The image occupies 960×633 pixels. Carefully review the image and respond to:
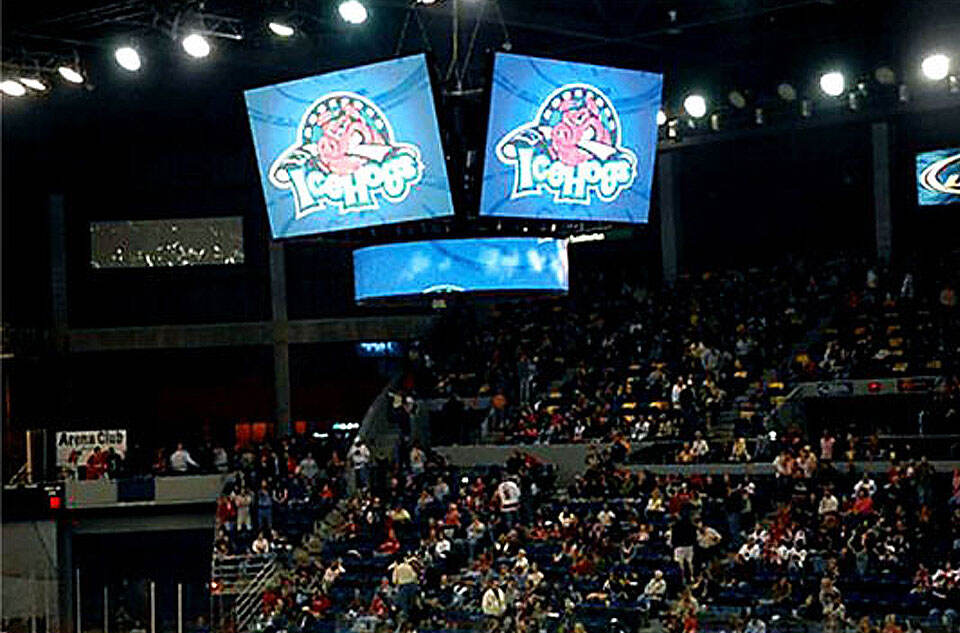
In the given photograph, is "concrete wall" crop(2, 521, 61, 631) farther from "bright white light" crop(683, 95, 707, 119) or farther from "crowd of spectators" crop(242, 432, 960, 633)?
"bright white light" crop(683, 95, 707, 119)

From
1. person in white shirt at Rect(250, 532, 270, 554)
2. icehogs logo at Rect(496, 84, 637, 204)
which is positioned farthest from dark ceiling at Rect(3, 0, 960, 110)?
person in white shirt at Rect(250, 532, 270, 554)

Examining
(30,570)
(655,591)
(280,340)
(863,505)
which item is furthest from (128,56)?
(280,340)

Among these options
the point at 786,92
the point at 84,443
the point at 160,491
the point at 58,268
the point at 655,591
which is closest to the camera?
the point at 655,591

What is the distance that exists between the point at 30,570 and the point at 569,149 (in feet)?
54.5

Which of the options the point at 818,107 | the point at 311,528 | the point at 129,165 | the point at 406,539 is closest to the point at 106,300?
the point at 129,165

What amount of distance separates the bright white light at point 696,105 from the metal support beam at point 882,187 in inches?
215

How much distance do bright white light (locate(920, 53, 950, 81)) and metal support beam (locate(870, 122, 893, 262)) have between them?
23.0 feet

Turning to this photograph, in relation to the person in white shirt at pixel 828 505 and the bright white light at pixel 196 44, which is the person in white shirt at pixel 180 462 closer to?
the bright white light at pixel 196 44

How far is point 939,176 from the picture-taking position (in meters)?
32.0

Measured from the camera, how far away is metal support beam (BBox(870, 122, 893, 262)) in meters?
32.9

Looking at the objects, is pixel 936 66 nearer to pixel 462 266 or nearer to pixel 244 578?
pixel 462 266

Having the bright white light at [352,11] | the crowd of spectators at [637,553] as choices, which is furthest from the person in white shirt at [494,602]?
the bright white light at [352,11]

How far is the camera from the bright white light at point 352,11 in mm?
22406

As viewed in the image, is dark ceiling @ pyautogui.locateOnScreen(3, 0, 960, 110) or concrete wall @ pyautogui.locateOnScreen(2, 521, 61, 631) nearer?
dark ceiling @ pyautogui.locateOnScreen(3, 0, 960, 110)
